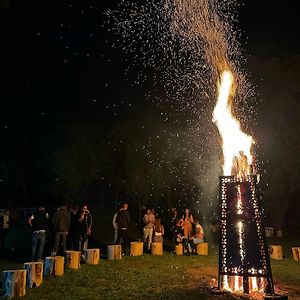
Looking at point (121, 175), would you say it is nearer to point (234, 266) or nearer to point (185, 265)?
point (185, 265)

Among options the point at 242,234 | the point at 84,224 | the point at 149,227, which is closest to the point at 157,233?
the point at 149,227

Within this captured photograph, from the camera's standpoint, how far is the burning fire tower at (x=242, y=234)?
384 inches

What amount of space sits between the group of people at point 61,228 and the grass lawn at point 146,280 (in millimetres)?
1067

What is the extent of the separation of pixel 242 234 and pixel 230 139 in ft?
8.59

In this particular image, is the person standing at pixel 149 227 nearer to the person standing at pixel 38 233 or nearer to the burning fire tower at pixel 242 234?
the person standing at pixel 38 233

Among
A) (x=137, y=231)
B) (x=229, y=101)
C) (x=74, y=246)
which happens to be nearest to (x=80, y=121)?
(x=137, y=231)

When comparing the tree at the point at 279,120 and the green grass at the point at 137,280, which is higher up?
the tree at the point at 279,120

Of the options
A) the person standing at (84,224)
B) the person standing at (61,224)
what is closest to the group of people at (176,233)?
the person standing at (84,224)

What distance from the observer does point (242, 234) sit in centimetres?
1004

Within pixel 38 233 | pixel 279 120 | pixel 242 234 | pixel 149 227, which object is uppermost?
pixel 279 120

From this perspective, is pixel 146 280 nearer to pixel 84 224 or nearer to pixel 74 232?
pixel 84 224

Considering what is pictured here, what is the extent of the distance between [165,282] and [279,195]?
1646 cm

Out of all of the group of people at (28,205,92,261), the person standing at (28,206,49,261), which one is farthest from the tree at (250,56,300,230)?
the person standing at (28,206,49,261)

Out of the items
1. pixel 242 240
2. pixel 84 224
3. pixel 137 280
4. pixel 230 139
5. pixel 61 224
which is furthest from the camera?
pixel 84 224
